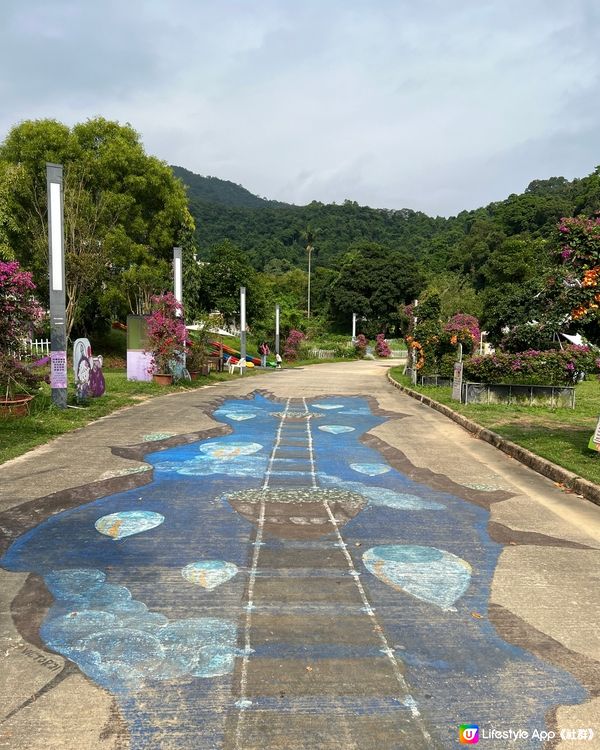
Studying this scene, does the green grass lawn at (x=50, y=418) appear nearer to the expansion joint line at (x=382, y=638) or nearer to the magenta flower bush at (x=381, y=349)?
the expansion joint line at (x=382, y=638)

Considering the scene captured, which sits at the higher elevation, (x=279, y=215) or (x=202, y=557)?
(x=279, y=215)

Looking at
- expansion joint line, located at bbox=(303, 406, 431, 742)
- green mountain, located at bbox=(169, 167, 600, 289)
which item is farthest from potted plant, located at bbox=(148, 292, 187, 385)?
green mountain, located at bbox=(169, 167, 600, 289)

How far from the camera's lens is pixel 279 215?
4163 inches

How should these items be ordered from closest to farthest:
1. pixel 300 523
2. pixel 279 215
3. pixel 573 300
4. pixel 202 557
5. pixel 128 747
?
pixel 128 747 → pixel 202 557 → pixel 300 523 → pixel 573 300 → pixel 279 215

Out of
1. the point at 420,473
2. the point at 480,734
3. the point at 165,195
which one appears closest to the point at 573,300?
the point at 420,473

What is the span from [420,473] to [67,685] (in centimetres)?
547

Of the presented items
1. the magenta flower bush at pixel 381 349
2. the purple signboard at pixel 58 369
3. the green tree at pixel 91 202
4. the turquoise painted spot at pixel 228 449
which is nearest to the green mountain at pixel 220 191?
the magenta flower bush at pixel 381 349

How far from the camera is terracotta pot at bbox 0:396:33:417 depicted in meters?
10.3

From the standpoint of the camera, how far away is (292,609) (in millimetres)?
3607

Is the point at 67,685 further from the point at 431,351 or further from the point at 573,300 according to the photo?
the point at 431,351

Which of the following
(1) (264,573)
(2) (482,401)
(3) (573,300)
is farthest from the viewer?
(2) (482,401)

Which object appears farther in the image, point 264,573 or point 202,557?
point 202,557

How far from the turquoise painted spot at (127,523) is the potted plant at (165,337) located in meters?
13.0

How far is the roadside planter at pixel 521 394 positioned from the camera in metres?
14.3
